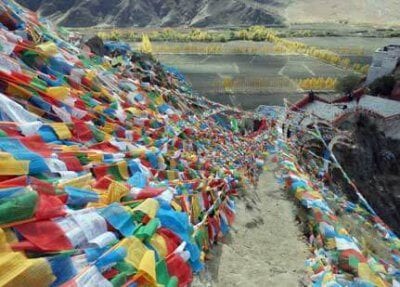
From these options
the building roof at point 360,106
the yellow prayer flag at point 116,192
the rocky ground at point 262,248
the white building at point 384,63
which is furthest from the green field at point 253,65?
the yellow prayer flag at point 116,192

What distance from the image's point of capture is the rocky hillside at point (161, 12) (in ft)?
351

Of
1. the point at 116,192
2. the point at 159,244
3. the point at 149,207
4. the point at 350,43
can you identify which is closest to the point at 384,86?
the point at 149,207

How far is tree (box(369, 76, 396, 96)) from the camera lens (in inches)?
1501

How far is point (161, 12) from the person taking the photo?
116 m

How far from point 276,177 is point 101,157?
9540 mm

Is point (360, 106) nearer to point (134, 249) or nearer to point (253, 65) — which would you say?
point (253, 65)

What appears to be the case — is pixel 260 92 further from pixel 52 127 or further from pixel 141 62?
pixel 52 127

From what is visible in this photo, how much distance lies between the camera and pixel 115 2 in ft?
388

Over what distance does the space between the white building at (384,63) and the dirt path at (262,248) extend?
1238 inches

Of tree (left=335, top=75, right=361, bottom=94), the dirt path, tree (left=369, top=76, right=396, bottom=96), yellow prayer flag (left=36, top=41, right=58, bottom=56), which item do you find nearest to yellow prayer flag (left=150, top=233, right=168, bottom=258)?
the dirt path

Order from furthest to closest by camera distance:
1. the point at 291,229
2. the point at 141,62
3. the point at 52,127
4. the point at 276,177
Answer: the point at 141,62 < the point at 276,177 < the point at 291,229 < the point at 52,127

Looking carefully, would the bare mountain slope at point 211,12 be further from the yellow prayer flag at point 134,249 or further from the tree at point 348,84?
the yellow prayer flag at point 134,249

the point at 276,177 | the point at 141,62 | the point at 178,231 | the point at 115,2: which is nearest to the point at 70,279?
the point at 178,231

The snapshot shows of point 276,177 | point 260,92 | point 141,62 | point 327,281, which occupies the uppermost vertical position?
point 141,62
